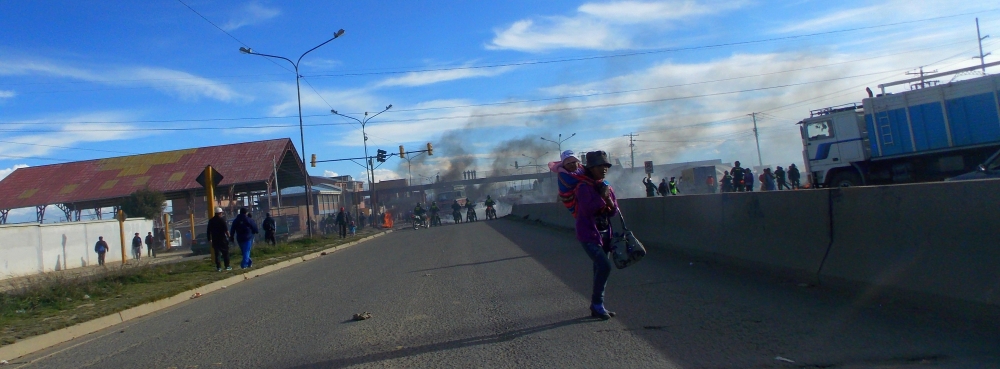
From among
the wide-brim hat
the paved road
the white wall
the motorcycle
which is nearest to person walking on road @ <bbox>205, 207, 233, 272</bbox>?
the paved road

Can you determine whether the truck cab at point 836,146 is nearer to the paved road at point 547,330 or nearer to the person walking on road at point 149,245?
the paved road at point 547,330

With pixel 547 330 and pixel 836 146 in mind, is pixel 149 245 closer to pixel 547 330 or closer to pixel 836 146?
pixel 836 146

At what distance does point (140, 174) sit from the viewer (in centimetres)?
4966

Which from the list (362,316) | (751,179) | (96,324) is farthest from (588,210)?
(751,179)

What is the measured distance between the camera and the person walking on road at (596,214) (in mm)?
6453

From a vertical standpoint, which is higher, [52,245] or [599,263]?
[52,245]

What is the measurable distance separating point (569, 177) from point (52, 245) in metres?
30.6

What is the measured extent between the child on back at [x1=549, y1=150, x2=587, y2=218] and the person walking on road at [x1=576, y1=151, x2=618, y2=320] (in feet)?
0.34

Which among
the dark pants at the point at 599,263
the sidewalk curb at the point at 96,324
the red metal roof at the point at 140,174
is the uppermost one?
the red metal roof at the point at 140,174

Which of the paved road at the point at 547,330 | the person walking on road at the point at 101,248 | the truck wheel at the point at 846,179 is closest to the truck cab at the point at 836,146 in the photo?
the truck wheel at the point at 846,179

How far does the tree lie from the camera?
150 ft

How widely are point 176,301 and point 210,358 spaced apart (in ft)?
18.5

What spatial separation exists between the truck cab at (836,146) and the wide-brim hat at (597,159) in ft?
66.6

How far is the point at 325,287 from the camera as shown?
11.5 metres
